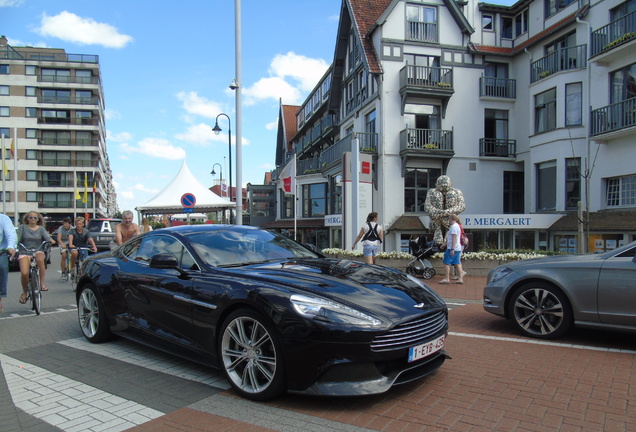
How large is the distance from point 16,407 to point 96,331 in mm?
1837

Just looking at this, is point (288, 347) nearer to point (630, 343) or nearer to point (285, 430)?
point (285, 430)

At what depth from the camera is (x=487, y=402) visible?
3.44 m

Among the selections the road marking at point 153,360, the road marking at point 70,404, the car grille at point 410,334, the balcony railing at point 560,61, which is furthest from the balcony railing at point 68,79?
the car grille at point 410,334

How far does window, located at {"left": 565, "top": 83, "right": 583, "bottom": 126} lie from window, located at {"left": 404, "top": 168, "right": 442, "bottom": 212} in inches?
263

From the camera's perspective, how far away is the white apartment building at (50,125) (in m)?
59.3

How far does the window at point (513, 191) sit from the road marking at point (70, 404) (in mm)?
23674

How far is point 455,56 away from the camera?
23047 millimetres

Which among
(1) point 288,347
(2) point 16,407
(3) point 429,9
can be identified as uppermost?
(3) point 429,9

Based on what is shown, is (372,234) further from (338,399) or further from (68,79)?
(68,79)

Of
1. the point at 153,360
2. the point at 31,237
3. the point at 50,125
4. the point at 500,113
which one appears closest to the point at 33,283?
the point at 31,237

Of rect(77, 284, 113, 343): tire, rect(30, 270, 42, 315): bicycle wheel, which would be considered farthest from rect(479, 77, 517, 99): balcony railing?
rect(77, 284, 113, 343): tire

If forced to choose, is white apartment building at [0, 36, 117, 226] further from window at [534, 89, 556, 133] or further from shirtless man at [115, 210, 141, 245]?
shirtless man at [115, 210, 141, 245]

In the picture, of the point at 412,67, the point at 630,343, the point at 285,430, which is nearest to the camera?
the point at 285,430

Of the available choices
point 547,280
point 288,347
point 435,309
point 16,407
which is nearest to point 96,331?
point 16,407
